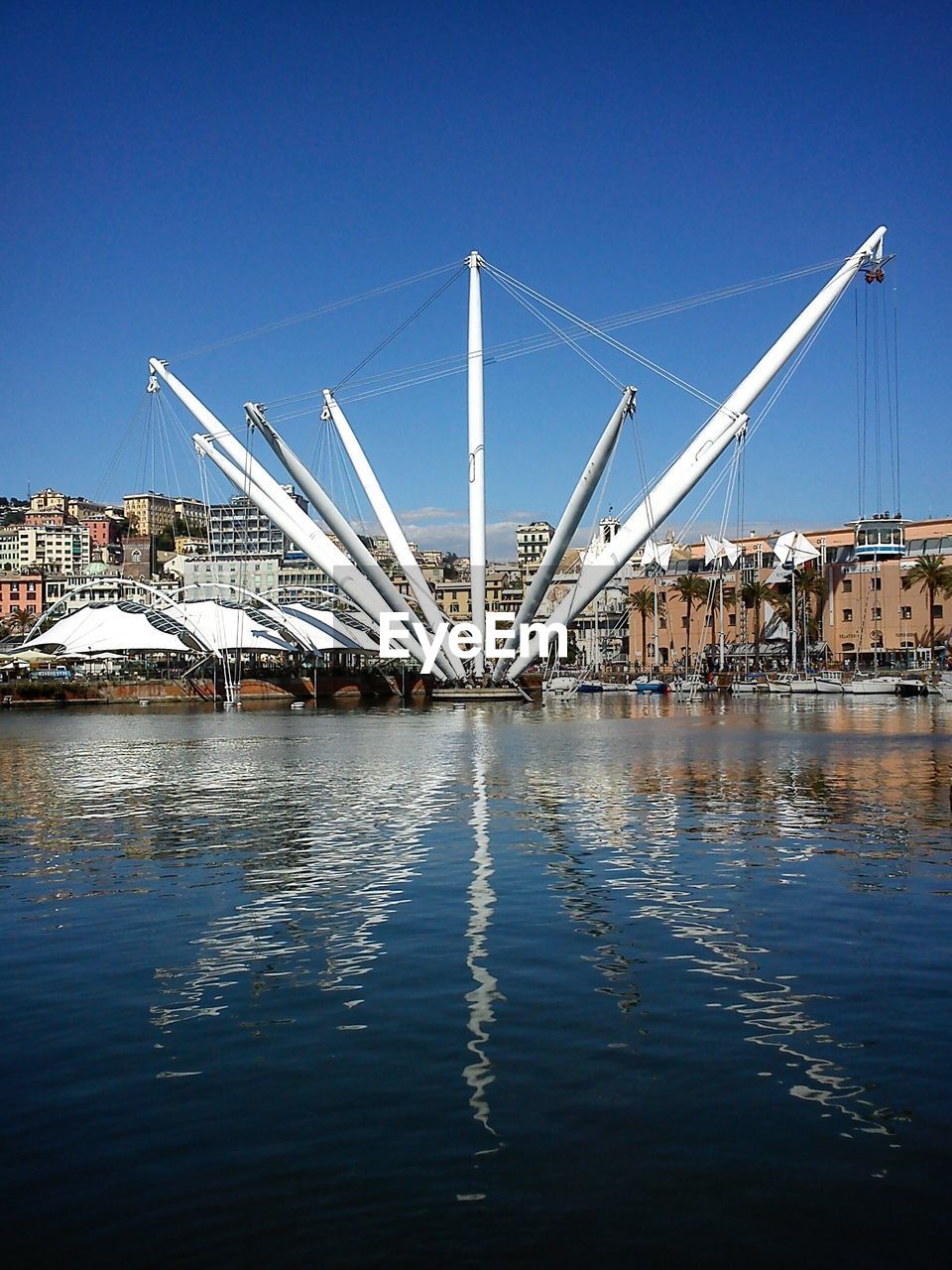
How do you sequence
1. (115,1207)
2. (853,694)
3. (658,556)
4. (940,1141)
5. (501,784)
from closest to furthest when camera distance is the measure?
(115,1207) < (940,1141) < (501,784) < (853,694) < (658,556)

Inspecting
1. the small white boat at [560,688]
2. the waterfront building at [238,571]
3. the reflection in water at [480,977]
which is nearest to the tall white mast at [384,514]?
the small white boat at [560,688]

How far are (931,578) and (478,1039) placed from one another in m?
82.4

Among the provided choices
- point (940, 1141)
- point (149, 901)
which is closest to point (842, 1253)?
point (940, 1141)

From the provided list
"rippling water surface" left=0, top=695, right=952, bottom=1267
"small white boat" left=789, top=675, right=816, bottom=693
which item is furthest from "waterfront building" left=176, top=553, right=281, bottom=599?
"rippling water surface" left=0, top=695, right=952, bottom=1267

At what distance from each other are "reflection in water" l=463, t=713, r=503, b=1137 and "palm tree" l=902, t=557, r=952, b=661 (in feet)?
235

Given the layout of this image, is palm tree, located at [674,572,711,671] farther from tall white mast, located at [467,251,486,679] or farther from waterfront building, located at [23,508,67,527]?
waterfront building, located at [23,508,67,527]

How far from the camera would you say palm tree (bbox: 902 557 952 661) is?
8399 centimetres

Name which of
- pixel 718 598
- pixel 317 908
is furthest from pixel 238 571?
pixel 317 908

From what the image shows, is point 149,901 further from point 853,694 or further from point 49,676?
point 49,676

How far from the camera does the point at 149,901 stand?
1223cm

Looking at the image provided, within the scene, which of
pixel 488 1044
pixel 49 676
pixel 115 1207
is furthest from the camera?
pixel 49 676

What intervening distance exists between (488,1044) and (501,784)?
1613 centimetres

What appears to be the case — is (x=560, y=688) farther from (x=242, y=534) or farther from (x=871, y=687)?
(x=242, y=534)

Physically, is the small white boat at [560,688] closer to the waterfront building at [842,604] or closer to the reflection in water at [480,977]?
the waterfront building at [842,604]
